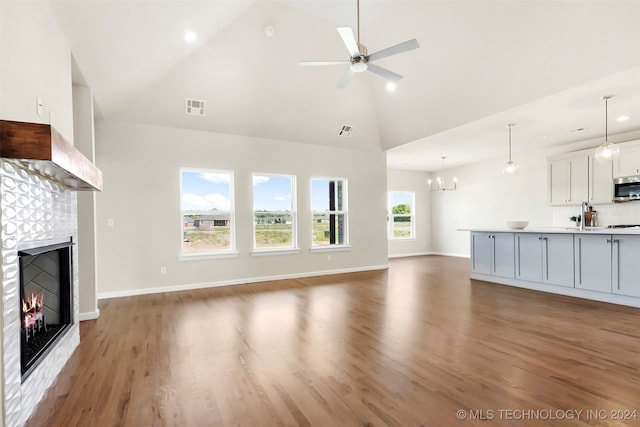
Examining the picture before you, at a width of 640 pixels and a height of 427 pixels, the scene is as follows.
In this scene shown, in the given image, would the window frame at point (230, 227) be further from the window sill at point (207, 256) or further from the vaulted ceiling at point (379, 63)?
the vaulted ceiling at point (379, 63)

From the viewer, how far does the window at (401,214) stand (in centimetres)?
976

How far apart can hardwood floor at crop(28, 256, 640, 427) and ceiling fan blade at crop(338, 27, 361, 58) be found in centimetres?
287

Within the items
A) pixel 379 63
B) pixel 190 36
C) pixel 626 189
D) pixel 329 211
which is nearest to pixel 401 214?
pixel 329 211

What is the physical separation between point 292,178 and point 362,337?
4.05 metres

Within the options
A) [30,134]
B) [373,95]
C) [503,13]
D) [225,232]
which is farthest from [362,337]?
[373,95]

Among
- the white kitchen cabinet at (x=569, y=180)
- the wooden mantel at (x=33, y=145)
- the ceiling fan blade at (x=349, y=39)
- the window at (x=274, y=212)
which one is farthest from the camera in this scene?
the white kitchen cabinet at (x=569, y=180)

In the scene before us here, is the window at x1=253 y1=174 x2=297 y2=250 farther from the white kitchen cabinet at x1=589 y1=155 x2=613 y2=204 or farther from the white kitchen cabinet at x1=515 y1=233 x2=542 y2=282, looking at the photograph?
the white kitchen cabinet at x1=589 y1=155 x2=613 y2=204

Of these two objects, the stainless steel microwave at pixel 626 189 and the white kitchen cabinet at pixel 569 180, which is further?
the white kitchen cabinet at pixel 569 180

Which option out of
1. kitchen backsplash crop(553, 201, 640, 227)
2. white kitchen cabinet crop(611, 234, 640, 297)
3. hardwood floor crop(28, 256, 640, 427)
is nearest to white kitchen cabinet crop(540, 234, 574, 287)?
hardwood floor crop(28, 256, 640, 427)

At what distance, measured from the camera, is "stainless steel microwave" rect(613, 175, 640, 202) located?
5641 mm

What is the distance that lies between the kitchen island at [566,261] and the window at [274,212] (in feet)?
12.0

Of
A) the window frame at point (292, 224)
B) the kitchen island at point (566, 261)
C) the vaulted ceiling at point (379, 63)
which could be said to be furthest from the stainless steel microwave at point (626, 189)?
the window frame at point (292, 224)

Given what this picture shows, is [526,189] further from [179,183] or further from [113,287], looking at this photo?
[113,287]

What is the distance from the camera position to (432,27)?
431cm
